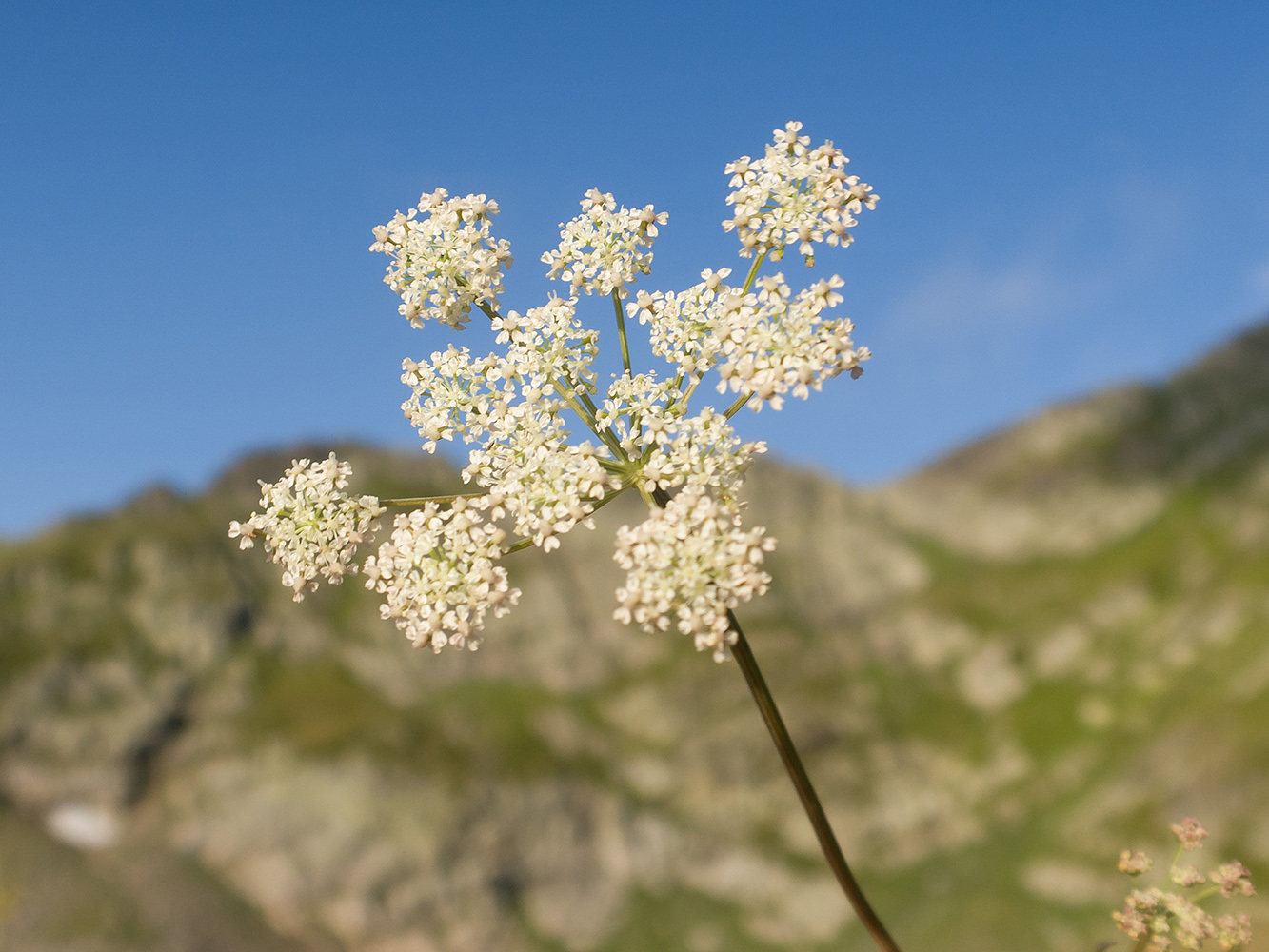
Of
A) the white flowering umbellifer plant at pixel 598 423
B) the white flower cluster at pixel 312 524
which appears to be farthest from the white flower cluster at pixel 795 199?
the white flower cluster at pixel 312 524

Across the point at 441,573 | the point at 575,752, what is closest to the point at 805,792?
the point at 441,573

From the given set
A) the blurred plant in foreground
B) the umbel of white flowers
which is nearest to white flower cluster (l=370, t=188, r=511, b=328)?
the umbel of white flowers

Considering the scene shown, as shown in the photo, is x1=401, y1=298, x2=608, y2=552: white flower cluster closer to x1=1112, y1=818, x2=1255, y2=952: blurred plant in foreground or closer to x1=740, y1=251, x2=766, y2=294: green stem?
x1=740, y1=251, x2=766, y2=294: green stem

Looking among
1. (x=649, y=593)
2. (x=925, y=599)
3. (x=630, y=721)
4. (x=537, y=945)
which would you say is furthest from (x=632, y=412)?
(x=925, y=599)

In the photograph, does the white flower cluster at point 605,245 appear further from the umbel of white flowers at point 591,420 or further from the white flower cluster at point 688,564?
the white flower cluster at point 688,564

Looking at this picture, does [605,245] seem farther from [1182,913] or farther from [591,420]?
[1182,913]
